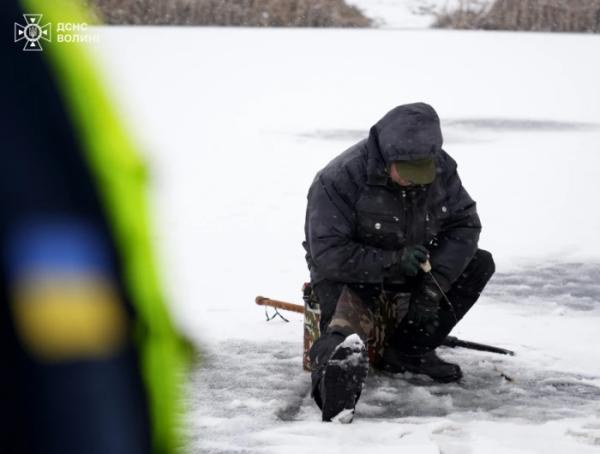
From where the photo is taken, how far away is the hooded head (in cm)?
409

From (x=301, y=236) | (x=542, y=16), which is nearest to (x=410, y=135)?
(x=301, y=236)

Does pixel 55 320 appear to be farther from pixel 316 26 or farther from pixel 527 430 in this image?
pixel 316 26

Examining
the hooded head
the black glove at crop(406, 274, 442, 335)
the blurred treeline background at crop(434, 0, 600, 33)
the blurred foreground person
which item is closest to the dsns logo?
the blurred foreground person

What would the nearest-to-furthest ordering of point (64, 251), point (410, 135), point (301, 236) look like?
point (64, 251) < point (410, 135) < point (301, 236)

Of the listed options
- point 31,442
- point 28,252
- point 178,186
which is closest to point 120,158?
point 28,252

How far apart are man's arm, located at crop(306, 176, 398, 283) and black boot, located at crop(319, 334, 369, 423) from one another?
384 mm

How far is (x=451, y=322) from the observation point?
441 cm

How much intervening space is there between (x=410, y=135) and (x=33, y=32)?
3.08m

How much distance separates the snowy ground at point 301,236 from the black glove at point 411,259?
513mm

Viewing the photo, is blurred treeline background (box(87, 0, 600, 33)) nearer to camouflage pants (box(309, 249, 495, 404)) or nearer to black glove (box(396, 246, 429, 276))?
camouflage pants (box(309, 249, 495, 404))

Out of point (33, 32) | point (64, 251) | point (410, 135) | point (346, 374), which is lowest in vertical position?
point (346, 374)

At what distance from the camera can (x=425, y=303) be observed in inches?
169

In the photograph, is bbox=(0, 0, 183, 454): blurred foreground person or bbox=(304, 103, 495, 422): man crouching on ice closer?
bbox=(0, 0, 183, 454): blurred foreground person

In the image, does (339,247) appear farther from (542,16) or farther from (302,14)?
(302,14)
